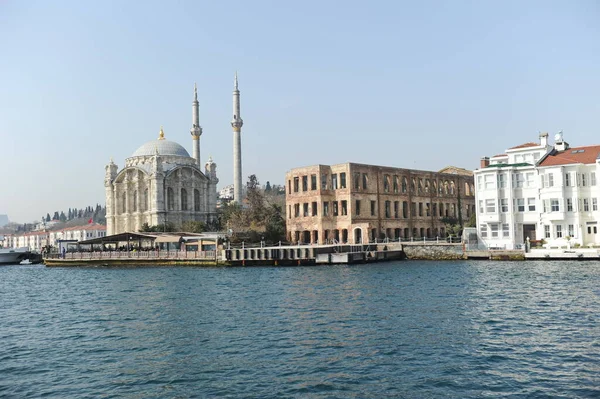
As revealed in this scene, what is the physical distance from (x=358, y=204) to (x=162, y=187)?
39.4m

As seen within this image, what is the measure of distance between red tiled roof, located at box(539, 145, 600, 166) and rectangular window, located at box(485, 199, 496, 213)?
217 inches

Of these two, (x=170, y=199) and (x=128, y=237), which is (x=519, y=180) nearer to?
(x=128, y=237)

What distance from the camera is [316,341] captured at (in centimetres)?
1997

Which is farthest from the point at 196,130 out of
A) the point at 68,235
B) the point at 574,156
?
the point at 68,235

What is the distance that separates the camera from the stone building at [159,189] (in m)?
95.8

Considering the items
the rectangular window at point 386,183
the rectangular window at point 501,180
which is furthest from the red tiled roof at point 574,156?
the rectangular window at point 386,183

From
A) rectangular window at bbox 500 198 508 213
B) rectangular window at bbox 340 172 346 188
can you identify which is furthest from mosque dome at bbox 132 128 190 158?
rectangular window at bbox 500 198 508 213

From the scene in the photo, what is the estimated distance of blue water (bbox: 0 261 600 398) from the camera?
49.4 ft

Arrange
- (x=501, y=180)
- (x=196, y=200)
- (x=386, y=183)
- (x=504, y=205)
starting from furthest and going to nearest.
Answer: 1. (x=196, y=200)
2. (x=386, y=183)
3. (x=501, y=180)
4. (x=504, y=205)

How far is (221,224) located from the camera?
96.8 m

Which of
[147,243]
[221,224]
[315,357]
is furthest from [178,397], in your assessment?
[221,224]

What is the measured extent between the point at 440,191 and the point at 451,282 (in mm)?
45969

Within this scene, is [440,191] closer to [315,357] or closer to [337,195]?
[337,195]

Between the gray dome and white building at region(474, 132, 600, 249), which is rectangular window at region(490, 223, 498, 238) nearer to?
white building at region(474, 132, 600, 249)
